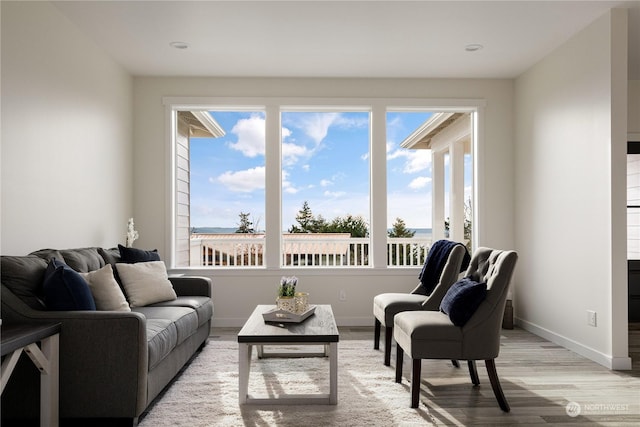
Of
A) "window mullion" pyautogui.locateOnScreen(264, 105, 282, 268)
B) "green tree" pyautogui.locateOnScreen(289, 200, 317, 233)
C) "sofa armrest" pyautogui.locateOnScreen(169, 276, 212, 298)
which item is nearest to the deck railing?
"green tree" pyautogui.locateOnScreen(289, 200, 317, 233)

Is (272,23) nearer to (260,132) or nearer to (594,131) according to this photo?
(594,131)

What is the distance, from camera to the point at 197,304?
431 cm

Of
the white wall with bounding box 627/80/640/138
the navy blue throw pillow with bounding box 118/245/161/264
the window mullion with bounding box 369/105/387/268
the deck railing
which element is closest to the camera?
the navy blue throw pillow with bounding box 118/245/161/264

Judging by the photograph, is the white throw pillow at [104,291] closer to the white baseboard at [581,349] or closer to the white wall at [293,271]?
the white wall at [293,271]

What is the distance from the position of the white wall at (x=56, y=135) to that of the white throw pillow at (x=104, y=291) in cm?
61

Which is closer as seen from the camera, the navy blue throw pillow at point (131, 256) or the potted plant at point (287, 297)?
the potted plant at point (287, 297)

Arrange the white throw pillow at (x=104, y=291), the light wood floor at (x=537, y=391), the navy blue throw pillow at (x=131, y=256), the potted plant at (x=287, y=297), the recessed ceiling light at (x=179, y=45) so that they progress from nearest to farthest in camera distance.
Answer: the light wood floor at (x=537, y=391), the white throw pillow at (x=104, y=291), the potted plant at (x=287, y=297), the navy blue throw pillow at (x=131, y=256), the recessed ceiling light at (x=179, y=45)

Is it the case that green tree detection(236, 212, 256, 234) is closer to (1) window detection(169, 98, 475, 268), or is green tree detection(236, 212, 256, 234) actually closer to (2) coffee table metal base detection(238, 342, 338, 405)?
(1) window detection(169, 98, 475, 268)

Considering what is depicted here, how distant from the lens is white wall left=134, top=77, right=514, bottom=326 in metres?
5.82

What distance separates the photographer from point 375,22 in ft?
14.1

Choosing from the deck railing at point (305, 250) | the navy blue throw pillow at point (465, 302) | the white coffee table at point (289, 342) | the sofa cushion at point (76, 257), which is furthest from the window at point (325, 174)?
the navy blue throw pillow at point (465, 302)

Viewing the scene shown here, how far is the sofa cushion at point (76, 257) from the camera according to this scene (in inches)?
132

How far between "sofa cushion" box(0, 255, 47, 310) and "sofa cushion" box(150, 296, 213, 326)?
Answer: 1.31 metres

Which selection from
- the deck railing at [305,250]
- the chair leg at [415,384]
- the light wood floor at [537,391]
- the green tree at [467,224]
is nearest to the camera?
the light wood floor at [537,391]
